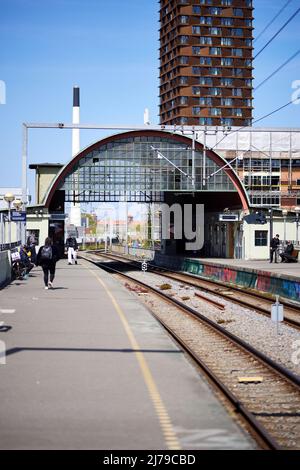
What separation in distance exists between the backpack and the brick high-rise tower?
98.1 m

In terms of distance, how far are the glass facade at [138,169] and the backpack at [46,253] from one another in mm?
28580

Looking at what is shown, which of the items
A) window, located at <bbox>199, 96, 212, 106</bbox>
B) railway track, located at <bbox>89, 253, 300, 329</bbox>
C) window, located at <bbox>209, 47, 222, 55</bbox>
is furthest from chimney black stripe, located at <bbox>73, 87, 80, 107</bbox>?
railway track, located at <bbox>89, 253, 300, 329</bbox>

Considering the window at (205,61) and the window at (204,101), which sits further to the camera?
the window at (205,61)

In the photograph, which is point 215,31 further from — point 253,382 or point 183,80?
point 253,382

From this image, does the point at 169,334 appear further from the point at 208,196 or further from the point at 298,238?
the point at 208,196

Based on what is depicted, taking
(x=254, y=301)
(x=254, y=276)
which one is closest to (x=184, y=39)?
(x=254, y=276)

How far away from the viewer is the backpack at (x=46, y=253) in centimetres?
2075

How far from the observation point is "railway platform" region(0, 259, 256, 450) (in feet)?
20.6

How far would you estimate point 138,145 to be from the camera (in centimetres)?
5022

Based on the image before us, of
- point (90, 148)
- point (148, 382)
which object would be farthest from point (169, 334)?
point (90, 148)

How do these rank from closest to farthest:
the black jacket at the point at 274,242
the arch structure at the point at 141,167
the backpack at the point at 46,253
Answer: the backpack at the point at 46,253 < the black jacket at the point at 274,242 < the arch structure at the point at 141,167

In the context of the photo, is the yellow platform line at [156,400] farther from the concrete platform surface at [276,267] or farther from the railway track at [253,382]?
the concrete platform surface at [276,267]

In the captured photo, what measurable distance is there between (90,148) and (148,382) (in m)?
41.0

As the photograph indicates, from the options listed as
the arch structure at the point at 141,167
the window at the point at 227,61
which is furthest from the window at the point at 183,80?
the arch structure at the point at 141,167
